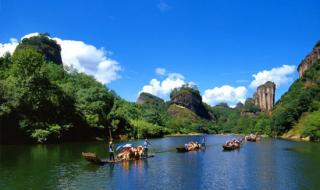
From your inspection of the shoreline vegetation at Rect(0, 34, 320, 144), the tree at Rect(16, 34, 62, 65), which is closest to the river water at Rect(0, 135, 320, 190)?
the shoreline vegetation at Rect(0, 34, 320, 144)

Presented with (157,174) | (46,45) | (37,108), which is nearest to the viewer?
(157,174)

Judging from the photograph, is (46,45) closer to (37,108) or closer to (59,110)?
(59,110)

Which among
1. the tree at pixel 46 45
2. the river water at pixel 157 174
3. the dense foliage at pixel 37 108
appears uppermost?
the tree at pixel 46 45

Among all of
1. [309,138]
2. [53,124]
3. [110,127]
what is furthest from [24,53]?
[309,138]

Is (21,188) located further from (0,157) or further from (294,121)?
(294,121)

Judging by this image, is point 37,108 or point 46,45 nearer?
point 37,108

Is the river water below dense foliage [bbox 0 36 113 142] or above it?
below

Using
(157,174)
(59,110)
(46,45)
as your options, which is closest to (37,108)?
(59,110)

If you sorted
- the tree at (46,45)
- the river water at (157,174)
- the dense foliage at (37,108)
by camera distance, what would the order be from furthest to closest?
1. the tree at (46,45)
2. the dense foliage at (37,108)
3. the river water at (157,174)

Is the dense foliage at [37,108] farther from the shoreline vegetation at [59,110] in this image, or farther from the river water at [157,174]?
the river water at [157,174]

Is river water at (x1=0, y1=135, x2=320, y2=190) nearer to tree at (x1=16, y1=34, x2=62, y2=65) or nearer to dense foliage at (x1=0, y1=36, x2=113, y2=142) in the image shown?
dense foliage at (x1=0, y1=36, x2=113, y2=142)

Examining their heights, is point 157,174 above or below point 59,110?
below

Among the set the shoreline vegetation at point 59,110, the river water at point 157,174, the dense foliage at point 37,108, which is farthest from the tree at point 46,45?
the river water at point 157,174

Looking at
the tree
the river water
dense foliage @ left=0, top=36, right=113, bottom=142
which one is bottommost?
the river water
